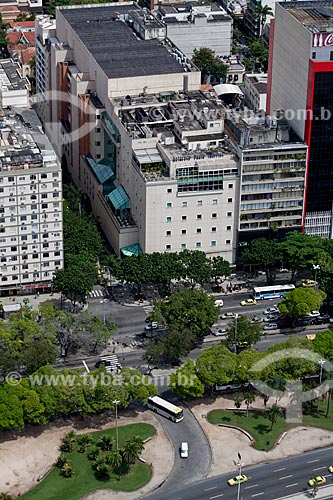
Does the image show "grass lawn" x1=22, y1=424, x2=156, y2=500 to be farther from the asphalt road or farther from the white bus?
the white bus

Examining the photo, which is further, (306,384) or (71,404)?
(306,384)

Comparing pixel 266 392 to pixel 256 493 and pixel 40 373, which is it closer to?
pixel 256 493

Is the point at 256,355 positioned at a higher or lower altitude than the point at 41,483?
higher

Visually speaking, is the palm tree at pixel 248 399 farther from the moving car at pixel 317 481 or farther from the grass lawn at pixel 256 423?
the moving car at pixel 317 481

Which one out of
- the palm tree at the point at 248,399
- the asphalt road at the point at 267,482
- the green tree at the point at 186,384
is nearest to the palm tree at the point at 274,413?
the palm tree at the point at 248,399

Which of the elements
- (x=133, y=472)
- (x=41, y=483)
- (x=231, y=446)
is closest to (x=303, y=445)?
(x=231, y=446)

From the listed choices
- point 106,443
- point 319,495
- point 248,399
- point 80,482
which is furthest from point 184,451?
point 319,495
